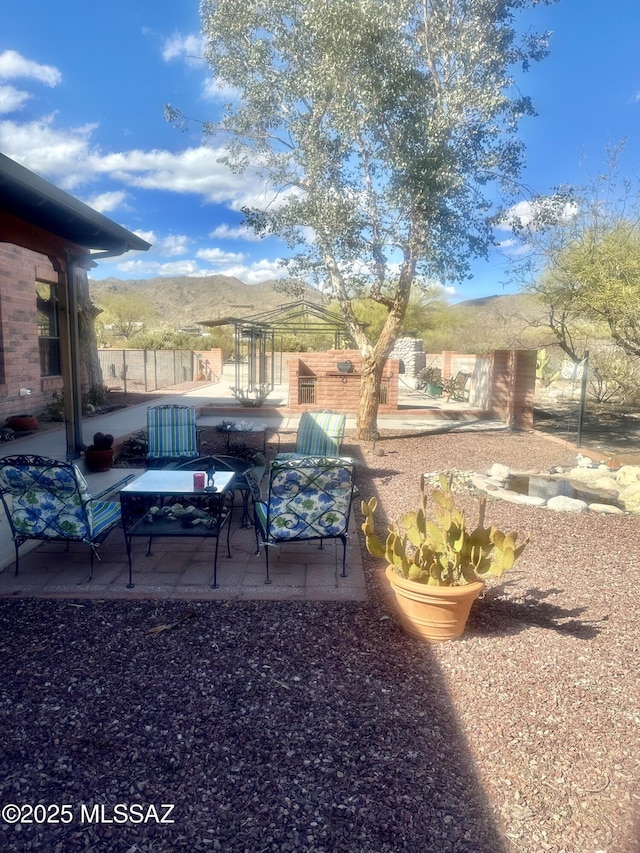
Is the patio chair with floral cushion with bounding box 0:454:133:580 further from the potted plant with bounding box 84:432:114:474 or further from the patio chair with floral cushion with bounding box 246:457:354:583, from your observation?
the potted plant with bounding box 84:432:114:474

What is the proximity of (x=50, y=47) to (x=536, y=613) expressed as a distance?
486 inches

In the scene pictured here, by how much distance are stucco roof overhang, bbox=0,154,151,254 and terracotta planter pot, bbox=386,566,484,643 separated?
3.78 metres

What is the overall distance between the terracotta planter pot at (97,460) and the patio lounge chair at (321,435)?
226 centimetres

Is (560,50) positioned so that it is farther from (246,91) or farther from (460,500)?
(460,500)

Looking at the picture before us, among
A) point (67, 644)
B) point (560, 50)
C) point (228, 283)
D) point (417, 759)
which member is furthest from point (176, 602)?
point (228, 283)

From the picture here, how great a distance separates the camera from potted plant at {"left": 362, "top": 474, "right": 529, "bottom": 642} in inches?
114

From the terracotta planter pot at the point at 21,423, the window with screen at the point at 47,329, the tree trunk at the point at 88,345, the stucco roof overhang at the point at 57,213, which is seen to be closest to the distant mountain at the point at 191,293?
the tree trunk at the point at 88,345

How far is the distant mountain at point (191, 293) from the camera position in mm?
62000

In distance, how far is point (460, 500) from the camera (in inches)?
238

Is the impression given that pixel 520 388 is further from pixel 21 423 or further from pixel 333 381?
pixel 21 423

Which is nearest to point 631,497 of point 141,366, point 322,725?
point 322,725

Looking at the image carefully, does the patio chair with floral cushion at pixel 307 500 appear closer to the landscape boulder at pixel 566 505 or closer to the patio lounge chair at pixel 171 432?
the patio lounge chair at pixel 171 432

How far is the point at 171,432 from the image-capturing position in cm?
635

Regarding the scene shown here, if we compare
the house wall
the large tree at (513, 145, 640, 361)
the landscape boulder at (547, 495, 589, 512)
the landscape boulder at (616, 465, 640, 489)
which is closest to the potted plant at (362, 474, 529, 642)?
the landscape boulder at (547, 495, 589, 512)
